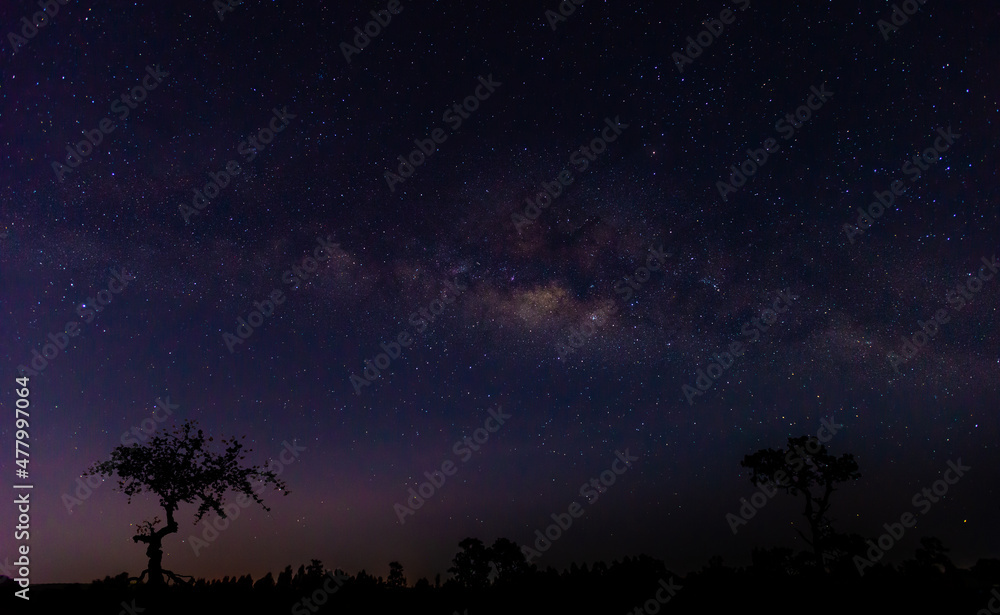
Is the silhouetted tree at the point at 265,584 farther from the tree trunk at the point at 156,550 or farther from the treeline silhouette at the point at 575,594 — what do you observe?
the tree trunk at the point at 156,550

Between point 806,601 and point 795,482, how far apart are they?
101 feet

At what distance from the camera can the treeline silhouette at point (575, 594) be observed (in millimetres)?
13828

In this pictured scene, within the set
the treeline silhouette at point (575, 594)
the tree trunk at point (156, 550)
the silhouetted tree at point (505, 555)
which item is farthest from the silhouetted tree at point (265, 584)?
the silhouetted tree at point (505, 555)

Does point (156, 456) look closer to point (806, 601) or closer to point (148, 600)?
point (148, 600)

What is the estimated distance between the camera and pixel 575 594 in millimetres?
15836

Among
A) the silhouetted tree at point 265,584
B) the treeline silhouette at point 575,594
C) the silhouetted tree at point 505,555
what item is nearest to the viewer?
the treeline silhouette at point 575,594

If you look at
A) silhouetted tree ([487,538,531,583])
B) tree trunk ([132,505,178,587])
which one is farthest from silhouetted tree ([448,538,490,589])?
tree trunk ([132,505,178,587])

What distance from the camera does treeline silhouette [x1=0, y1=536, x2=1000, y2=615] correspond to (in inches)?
544

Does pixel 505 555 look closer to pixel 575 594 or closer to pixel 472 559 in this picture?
pixel 472 559

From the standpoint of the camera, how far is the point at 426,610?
15875 millimetres

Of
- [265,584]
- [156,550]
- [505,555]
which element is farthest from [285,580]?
[505,555]

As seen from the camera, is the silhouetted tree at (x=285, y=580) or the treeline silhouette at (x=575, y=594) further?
the silhouetted tree at (x=285, y=580)

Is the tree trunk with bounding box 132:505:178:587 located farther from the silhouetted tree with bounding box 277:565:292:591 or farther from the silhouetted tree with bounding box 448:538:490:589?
the silhouetted tree with bounding box 448:538:490:589

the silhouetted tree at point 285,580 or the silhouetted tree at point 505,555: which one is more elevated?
the silhouetted tree at point 285,580
